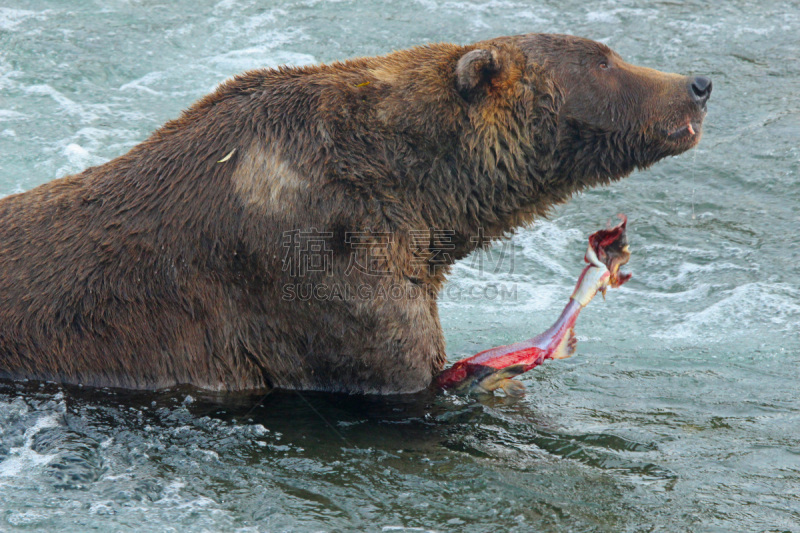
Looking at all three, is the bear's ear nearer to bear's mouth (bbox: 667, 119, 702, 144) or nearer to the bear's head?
the bear's head

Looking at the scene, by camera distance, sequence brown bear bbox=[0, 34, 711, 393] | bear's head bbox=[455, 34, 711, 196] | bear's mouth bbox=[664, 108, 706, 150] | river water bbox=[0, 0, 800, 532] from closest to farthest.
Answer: river water bbox=[0, 0, 800, 532] < brown bear bbox=[0, 34, 711, 393] < bear's head bbox=[455, 34, 711, 196] < bear's mouth bbox=[664, 108, 706, 150]

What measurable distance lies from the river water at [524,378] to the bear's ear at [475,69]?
168 cm

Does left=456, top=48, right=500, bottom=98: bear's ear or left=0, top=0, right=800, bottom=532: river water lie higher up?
left=456, top=48, right=500, bottom=98: bear's ear

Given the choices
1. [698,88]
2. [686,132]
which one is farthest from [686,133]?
[698,88]

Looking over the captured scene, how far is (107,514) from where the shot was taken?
3641 millimetres

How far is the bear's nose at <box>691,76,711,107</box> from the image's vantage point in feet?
16.0

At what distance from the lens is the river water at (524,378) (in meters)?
3.79

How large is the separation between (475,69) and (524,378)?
1864mm

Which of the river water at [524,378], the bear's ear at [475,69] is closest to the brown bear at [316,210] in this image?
the bear's ear at [475,69]

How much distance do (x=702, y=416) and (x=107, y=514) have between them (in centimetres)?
299

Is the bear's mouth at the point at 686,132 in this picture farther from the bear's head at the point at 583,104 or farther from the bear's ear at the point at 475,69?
the bear's ear at the point at 475,69

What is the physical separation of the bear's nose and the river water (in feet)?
5.35

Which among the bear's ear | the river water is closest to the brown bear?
the bear's ear

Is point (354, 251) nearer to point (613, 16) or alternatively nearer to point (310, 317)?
point (310, 317)
